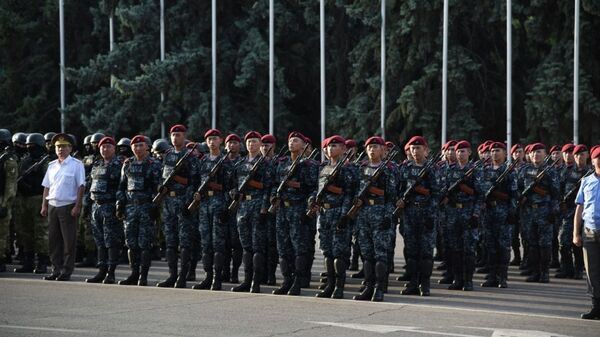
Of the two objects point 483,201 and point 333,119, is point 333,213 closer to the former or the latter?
point 483,201

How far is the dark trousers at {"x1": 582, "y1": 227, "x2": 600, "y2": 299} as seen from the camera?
12.4 m

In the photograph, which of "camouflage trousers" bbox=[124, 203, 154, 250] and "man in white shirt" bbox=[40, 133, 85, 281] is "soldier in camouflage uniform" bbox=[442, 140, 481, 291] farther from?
"man in white shirt" bbox=[40, 133, 85, 281]

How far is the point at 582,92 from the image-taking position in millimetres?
32062

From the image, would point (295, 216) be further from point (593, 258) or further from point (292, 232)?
point (593, 258)

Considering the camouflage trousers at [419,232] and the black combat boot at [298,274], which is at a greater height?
the camouflage trousers at [419,232]

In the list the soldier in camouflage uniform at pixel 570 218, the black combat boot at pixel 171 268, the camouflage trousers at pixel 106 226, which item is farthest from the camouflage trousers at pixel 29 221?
the soldier in camouflage uniform at pixel 570 218

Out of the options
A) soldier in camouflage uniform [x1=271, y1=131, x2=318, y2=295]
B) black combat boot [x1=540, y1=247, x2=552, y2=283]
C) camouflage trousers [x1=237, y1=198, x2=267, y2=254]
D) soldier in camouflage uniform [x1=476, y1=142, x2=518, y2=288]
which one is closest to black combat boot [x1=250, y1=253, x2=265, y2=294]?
camouflage trousers [x1=237, y1=198, x2=267, y2=254]

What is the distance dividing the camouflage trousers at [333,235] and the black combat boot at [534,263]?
4109mm

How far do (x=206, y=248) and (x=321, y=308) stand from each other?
261 centimetres

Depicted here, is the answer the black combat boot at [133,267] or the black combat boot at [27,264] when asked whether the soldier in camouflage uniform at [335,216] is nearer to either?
the black combat boot at [133,267]

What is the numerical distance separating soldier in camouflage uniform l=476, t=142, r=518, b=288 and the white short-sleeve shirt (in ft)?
18.0

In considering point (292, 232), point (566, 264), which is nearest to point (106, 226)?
point (292, 232)

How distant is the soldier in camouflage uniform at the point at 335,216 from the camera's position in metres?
13.7

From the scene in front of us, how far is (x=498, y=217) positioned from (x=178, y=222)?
4430 mm
